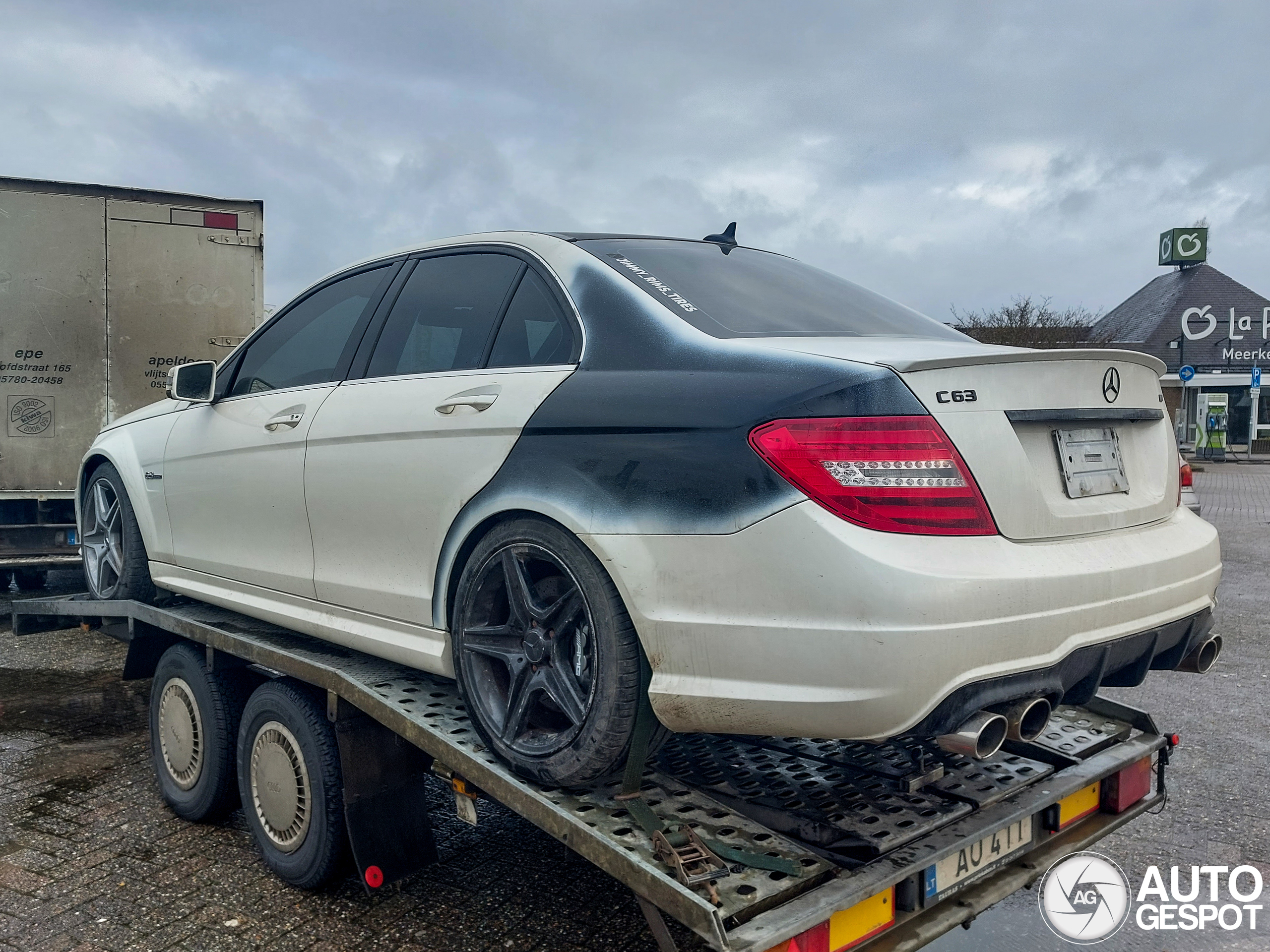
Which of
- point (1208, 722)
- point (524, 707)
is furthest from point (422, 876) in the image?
point (1208, 722)

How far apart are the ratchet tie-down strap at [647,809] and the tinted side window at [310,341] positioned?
1.76 metres

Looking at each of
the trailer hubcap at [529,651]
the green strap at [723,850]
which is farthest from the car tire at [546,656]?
the green strap at [723,850]

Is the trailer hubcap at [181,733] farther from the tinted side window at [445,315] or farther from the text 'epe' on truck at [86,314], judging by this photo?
the text 'epe' on truck at [86,314]

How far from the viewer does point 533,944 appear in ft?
9.81

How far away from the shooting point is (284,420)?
360cm

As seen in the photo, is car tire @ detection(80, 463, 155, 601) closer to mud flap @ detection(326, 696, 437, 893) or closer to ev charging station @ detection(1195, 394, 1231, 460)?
mud flap @ detection(326, 696, 437, 893)

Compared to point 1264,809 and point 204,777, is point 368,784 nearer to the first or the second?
point 204,777

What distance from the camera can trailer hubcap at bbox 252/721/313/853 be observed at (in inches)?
129

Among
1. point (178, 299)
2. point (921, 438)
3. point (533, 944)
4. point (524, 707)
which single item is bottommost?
point (533, 944)

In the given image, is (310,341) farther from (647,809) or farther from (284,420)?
(647,809)

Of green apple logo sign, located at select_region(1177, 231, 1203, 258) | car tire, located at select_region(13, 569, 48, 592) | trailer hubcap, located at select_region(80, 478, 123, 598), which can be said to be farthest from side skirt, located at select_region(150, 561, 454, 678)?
green apple logo sign, located at select_region(1177, 231, 1203, 258)

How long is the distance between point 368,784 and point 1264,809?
134 inches

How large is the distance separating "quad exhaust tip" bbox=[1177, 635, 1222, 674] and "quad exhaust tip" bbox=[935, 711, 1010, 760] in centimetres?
93

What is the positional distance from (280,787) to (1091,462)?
8.63 feet
